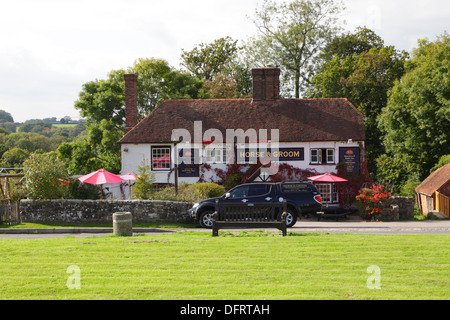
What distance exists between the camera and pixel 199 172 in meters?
29.5

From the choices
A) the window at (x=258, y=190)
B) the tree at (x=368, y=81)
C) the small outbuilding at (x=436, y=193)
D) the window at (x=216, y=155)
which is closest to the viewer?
the window at (x=258, y=190)

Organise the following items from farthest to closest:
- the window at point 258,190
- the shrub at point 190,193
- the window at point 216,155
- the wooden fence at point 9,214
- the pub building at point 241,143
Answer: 1. the window at point 216,155
2. the pub building at point 241,143
3. the shrub at point 190,193
4. the wooden fence at point 9,214
5. the window at point 258,190

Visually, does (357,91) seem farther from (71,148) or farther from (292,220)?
(292,220)

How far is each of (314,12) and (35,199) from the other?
35.8m

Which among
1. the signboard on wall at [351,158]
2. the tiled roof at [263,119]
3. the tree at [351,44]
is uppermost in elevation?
the tree at [351,44]

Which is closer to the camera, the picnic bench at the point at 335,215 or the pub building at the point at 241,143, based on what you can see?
the picnic bench at the point at 335,215

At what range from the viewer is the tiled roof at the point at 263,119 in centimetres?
2975

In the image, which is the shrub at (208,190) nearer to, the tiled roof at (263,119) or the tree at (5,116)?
the tiled roof at (263,119)

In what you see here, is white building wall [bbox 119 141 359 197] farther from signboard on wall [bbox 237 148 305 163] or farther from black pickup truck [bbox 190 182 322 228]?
black pickup truck [bbox 190 182 322 228]

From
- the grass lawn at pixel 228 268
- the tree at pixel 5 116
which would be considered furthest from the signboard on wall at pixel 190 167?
the tree at pixel 5 116

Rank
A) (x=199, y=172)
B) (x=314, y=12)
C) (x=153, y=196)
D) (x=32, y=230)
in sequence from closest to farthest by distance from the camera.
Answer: (x=32, y=230)
(x=153, y=196)
(x=199, y=172)
(x=314, y=12)

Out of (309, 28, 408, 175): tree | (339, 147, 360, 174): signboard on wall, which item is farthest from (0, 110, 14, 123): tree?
(339, 147, 360, 174): signboard on wall

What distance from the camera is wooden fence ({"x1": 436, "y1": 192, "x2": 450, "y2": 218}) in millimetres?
30344
